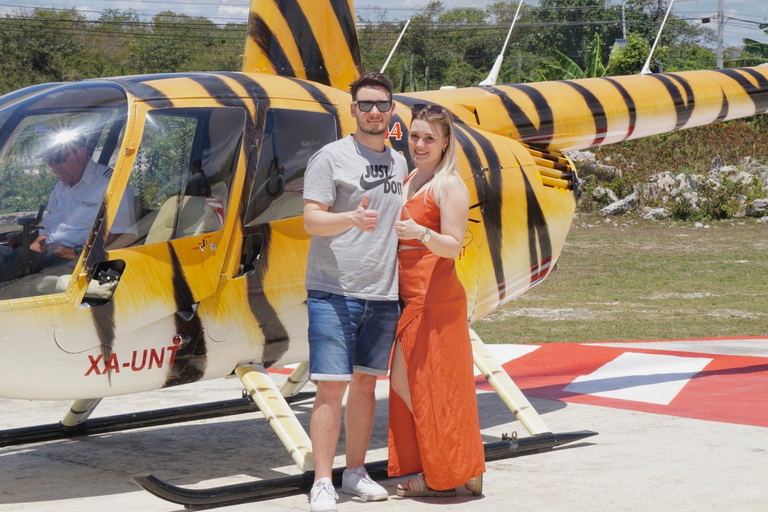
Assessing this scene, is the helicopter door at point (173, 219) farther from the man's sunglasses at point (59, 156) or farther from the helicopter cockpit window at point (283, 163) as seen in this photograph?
the man's sunglasses at point (59, 156)

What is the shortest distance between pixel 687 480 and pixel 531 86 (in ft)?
10.7

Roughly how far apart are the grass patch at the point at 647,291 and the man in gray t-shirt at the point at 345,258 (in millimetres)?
5711

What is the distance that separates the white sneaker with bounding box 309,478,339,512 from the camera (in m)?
4.17

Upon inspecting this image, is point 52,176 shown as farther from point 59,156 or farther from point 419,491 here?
point 419,491

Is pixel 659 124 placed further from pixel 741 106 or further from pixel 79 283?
pixel 79 283

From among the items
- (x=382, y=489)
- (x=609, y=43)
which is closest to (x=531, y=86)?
(x=382, y=489)

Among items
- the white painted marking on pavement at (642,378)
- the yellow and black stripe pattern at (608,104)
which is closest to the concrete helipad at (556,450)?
the white painted marking on pavement at (642,378)

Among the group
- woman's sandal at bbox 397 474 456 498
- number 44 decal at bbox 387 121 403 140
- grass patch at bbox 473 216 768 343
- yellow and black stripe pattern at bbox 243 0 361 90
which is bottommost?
grass patch at bbox 473 216 768 343

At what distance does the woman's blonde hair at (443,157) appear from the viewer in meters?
4.37

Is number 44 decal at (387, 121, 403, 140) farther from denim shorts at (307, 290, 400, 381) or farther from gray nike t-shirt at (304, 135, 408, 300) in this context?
denim shorts at (307, 290, 400, 381)

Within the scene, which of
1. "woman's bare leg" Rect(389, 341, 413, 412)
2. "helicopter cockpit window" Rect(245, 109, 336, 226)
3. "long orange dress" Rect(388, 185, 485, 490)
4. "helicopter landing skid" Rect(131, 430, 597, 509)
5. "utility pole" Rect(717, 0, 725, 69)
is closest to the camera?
"helicopter landing skid" Rect(131, 430, 597, 509)

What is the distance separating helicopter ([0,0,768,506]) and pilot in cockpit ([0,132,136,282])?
0.01m

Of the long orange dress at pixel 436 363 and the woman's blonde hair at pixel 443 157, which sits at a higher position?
the woman's blonde hair at pixel 443 157

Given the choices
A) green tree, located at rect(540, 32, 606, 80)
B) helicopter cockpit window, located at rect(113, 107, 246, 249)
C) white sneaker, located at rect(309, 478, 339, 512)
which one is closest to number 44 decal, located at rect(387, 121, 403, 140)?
helicopter cockpit window, located at rect(113, 107, 246, 249)
